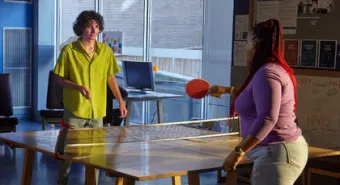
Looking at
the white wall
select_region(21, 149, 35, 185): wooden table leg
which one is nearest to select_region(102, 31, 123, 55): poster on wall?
the white wall

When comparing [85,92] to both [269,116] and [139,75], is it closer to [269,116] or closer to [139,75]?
[269,116]

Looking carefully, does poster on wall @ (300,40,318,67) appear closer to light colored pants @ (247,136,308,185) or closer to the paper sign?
the paper sign

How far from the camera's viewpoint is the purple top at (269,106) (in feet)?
9.56

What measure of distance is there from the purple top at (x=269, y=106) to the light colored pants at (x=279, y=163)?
0.04 meters

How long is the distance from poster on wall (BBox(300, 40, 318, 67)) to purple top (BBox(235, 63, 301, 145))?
2.56 meters

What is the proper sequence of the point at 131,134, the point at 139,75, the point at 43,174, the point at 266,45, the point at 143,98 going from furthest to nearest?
the point at 139,75 → the point at 143,98 → the point at 43,174 → the point at 131,134 → the point at 266,45

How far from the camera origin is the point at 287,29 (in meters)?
5.73

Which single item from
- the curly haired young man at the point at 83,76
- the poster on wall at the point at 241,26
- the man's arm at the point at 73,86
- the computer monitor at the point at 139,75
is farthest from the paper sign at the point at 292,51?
the computer monitor at the point at 139,75

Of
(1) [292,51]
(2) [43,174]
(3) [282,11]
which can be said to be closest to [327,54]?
(1) [292,51]

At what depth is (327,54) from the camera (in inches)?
214

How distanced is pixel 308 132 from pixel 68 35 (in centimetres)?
620

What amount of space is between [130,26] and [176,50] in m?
1.10

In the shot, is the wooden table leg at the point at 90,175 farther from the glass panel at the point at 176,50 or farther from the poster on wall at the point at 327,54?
the glass panel at the point at 176,50

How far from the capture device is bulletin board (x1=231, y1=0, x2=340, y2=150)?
5359 millimetres
